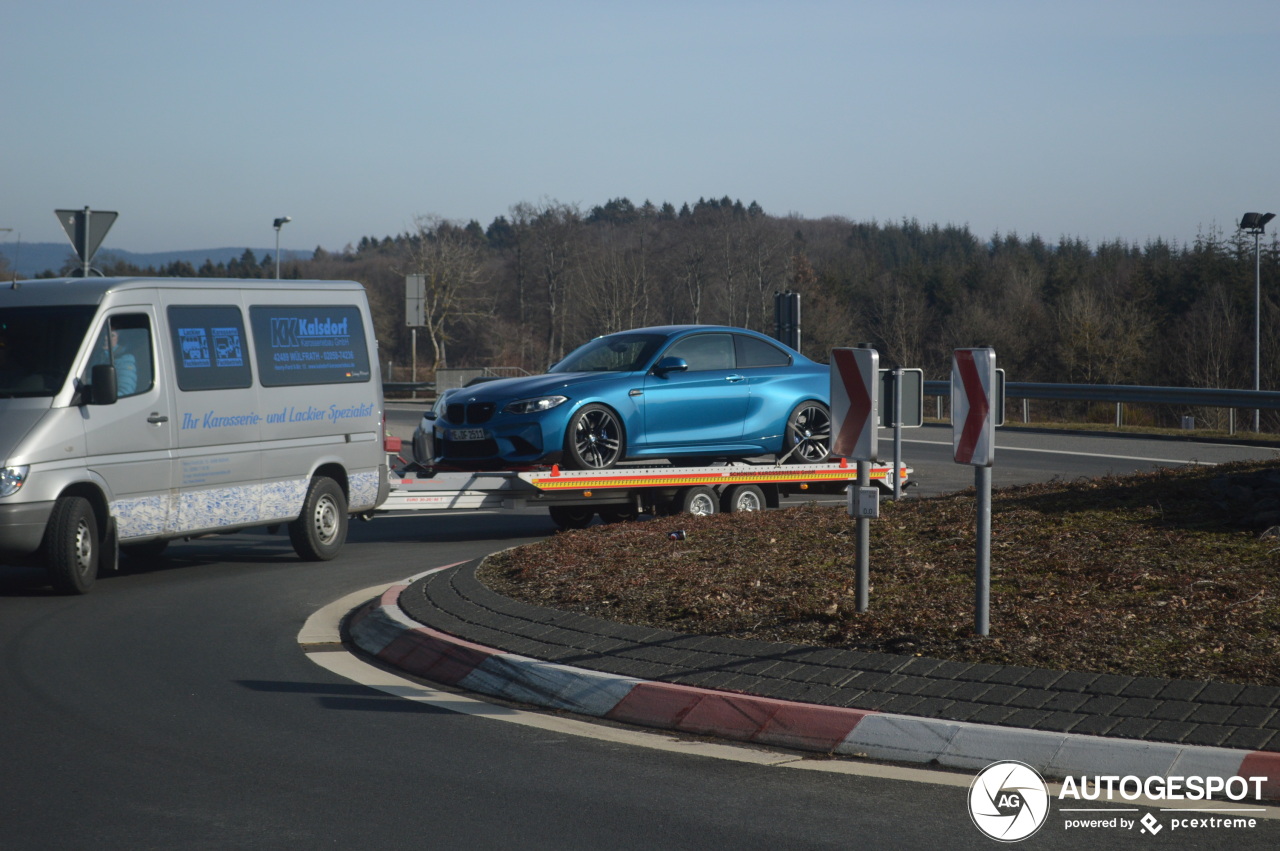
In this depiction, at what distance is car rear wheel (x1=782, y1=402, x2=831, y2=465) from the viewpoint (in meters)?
14.4

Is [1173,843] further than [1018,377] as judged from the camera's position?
No

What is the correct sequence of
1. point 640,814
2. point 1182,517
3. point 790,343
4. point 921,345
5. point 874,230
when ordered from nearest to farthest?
point 640,814 → point 1182,517 → point 790,343 → point 921,345 → point 874,230

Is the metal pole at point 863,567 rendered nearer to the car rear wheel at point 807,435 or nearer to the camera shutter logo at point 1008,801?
the camera shutter logo at point 1008,801

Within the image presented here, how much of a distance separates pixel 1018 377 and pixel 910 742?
67.7 meters

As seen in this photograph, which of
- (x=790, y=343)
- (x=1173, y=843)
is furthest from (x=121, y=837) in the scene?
(x=790, y=343)

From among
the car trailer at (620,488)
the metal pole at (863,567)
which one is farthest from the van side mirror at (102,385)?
the metal pole at (863,567)

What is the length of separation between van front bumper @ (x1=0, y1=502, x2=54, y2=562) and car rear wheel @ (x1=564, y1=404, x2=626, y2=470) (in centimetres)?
493

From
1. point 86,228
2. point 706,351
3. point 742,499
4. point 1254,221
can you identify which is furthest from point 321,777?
point 1254,221

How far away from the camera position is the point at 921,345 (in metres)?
87.7

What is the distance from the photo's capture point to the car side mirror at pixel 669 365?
Answer: 13234mm

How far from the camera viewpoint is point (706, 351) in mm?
13828

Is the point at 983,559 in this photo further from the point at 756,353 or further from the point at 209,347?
the point at 756,353

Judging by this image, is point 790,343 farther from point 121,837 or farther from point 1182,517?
point 121,837

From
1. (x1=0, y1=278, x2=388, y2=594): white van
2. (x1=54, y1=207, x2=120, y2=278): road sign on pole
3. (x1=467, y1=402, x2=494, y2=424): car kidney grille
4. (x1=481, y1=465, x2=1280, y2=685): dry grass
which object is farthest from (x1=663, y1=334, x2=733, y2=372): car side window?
(x1=54, y1=207, x2=120, y2=278): road sign on pole
